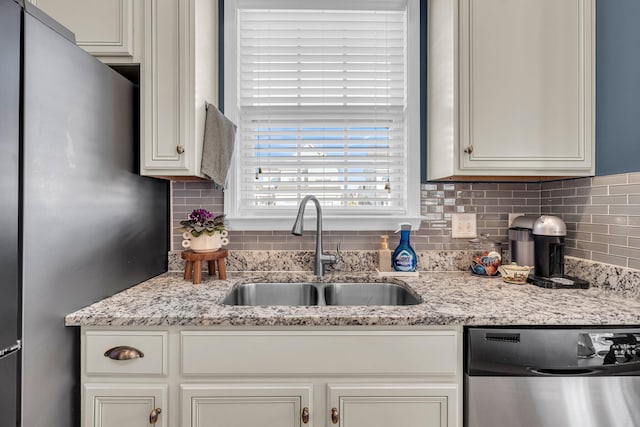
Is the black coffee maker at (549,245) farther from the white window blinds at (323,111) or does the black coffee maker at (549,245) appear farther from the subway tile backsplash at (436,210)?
the white window blinds at (323,111)

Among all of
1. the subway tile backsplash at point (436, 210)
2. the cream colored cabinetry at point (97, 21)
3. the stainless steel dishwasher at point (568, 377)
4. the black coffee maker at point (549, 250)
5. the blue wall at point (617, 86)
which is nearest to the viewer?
the stainless steel dishwasher at point (568, 377)

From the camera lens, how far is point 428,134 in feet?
6.10

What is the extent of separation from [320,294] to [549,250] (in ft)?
3.54

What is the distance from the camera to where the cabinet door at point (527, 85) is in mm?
1513

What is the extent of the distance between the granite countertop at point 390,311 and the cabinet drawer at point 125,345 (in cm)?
4

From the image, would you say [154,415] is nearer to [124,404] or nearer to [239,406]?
[124,404]

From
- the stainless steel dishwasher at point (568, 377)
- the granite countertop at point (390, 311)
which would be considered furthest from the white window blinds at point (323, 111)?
the stainless steel dishwasher at point (568, 377)

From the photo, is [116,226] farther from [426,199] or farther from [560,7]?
[560,7]

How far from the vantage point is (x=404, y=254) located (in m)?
1.78

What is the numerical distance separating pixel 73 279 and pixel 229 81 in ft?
3.90

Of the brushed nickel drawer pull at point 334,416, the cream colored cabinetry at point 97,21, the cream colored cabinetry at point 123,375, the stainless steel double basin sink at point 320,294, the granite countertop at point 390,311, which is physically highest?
the cream colored cabinetry at point 97,21

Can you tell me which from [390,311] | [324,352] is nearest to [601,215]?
[390,311]

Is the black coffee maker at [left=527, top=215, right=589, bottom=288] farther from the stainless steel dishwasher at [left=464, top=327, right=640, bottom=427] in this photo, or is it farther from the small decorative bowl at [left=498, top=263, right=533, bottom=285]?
the stainless steel dishwasher at [left=464, top=327, right=640, bottom=427]

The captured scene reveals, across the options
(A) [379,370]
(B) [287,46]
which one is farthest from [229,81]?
(A) [379,370]
